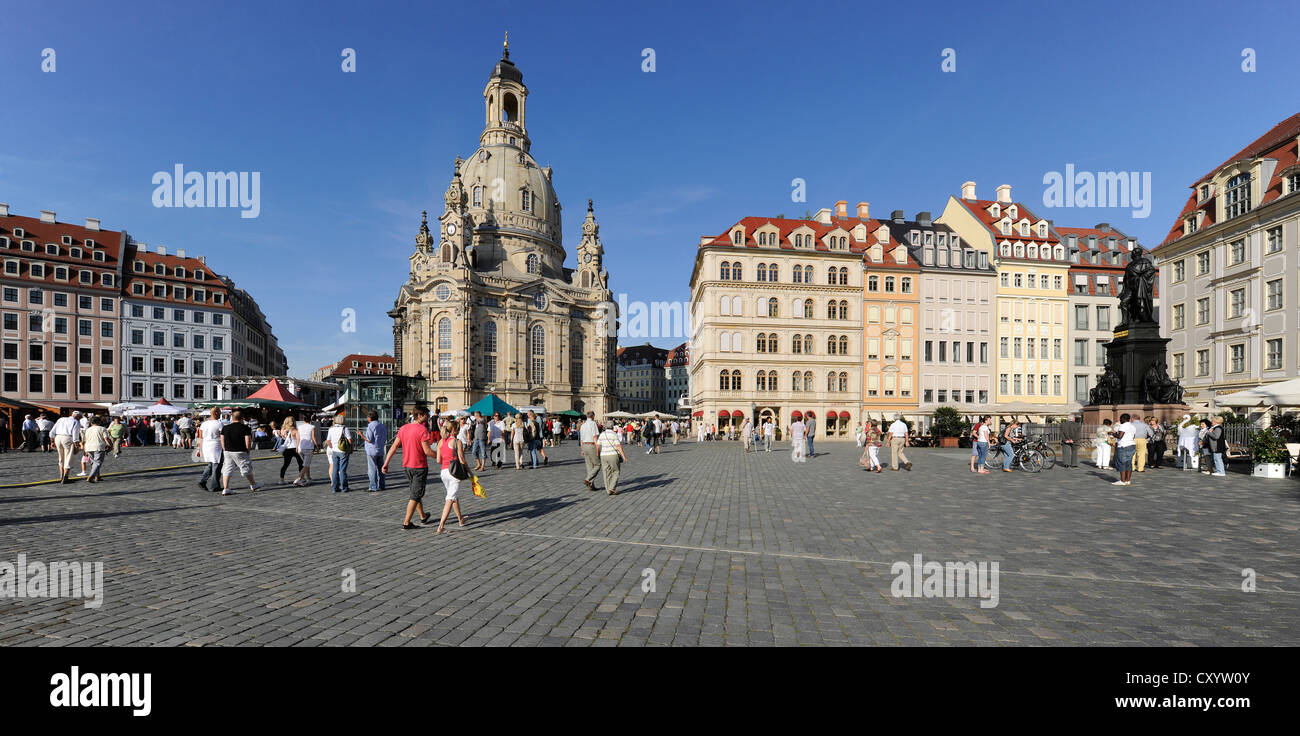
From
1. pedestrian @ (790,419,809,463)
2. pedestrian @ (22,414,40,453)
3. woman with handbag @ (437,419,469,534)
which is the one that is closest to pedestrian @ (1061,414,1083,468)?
pedestrian @ (790,419,809,463)

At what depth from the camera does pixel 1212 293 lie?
3966 centimetres

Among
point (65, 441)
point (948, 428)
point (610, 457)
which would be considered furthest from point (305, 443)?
point (948, 428)

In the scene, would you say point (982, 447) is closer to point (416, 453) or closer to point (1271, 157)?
point (416, 453)

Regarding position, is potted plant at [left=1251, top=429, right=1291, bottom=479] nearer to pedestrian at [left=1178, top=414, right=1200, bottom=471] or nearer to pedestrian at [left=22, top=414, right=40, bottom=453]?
pedestrian at [left=1178, top=414, right=1200, bottom=471]

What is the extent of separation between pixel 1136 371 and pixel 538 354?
232 feet

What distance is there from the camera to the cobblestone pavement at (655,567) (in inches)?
188

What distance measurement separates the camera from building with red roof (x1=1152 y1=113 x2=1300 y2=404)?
113 feet

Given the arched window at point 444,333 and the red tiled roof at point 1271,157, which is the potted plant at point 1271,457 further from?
the arched window at point 444,333

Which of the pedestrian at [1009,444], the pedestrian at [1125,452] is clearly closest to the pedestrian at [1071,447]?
the pedestrian at [1009,444]

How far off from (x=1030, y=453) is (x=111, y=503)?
23377mm

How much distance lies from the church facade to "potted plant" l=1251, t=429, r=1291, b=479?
71.4 metres

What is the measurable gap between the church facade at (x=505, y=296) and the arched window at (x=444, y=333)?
0.41 feet
